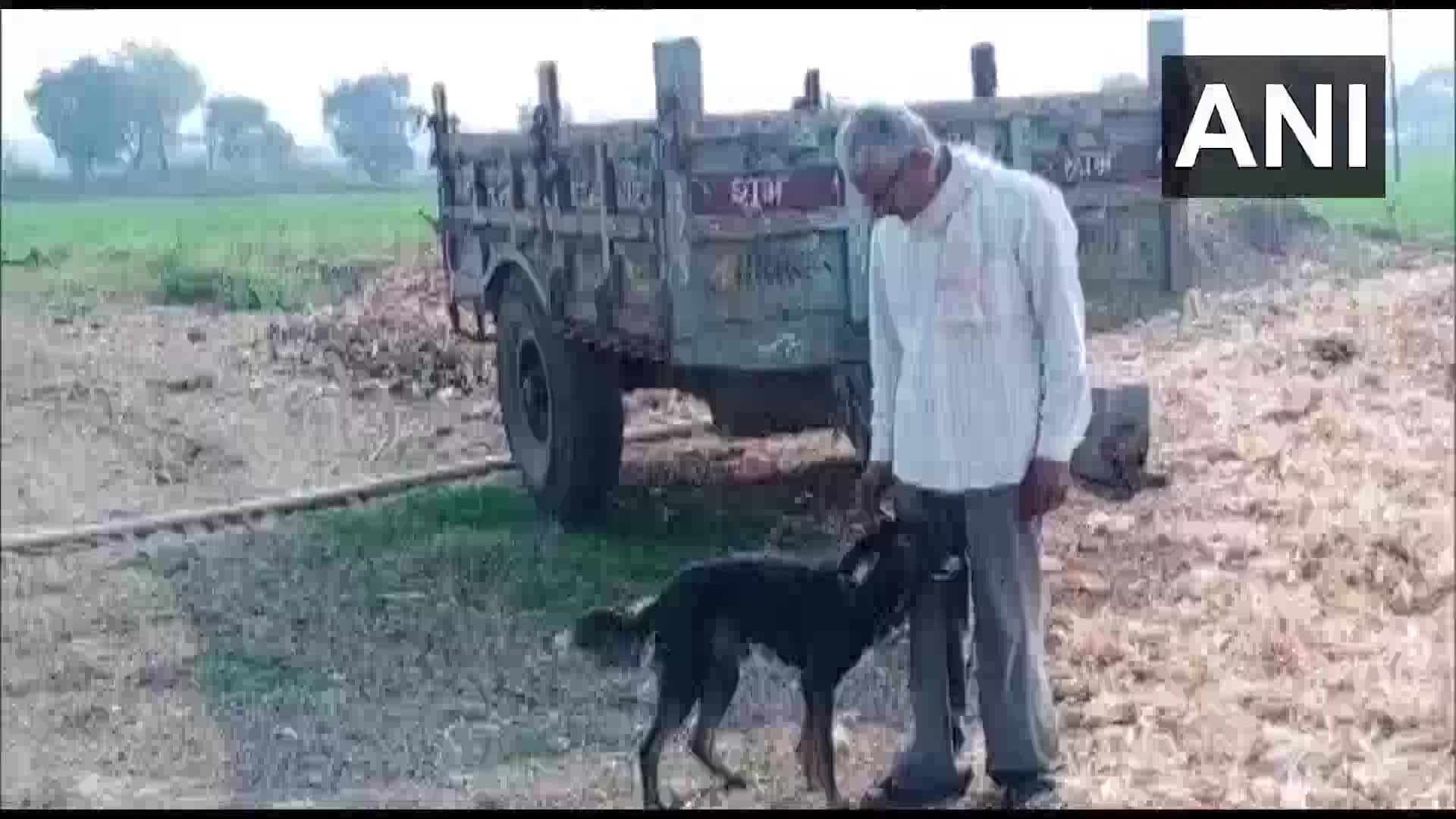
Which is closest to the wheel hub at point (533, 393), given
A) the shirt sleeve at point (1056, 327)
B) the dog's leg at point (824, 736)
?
the dog's leg at point (824, 736)

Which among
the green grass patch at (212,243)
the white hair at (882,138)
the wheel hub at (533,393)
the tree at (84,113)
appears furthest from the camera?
the wheel hub at (533,393)

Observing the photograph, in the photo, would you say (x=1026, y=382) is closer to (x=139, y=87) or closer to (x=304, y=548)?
(x=139, y=87)

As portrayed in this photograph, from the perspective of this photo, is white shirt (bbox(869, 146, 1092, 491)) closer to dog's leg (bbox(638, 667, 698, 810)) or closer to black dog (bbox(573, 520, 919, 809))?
black dog (bbox(573, 520, 919, 809))

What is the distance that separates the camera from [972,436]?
4012 millimetres

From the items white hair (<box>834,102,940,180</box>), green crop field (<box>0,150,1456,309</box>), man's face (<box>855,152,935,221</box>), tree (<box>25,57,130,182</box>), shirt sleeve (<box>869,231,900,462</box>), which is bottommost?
shirt sleeve (<box>869,231,900,462</box>)

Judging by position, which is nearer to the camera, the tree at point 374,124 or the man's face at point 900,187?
the man's face at point 900,187

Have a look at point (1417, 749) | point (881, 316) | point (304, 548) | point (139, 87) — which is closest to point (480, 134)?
point (304, 548)

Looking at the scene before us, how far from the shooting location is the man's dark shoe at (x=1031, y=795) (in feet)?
13.8

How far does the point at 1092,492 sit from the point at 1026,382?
3249mm

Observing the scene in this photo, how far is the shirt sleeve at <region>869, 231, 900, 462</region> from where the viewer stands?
4.22m

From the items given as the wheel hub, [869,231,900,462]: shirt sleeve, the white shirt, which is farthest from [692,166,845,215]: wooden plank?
the wheel hub

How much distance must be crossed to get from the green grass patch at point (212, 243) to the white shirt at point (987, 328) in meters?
2.41

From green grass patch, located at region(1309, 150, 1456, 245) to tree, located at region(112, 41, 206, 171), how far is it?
17.2 ft

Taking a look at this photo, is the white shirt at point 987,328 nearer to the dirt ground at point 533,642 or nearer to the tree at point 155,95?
the dirt ground at point 533,642
